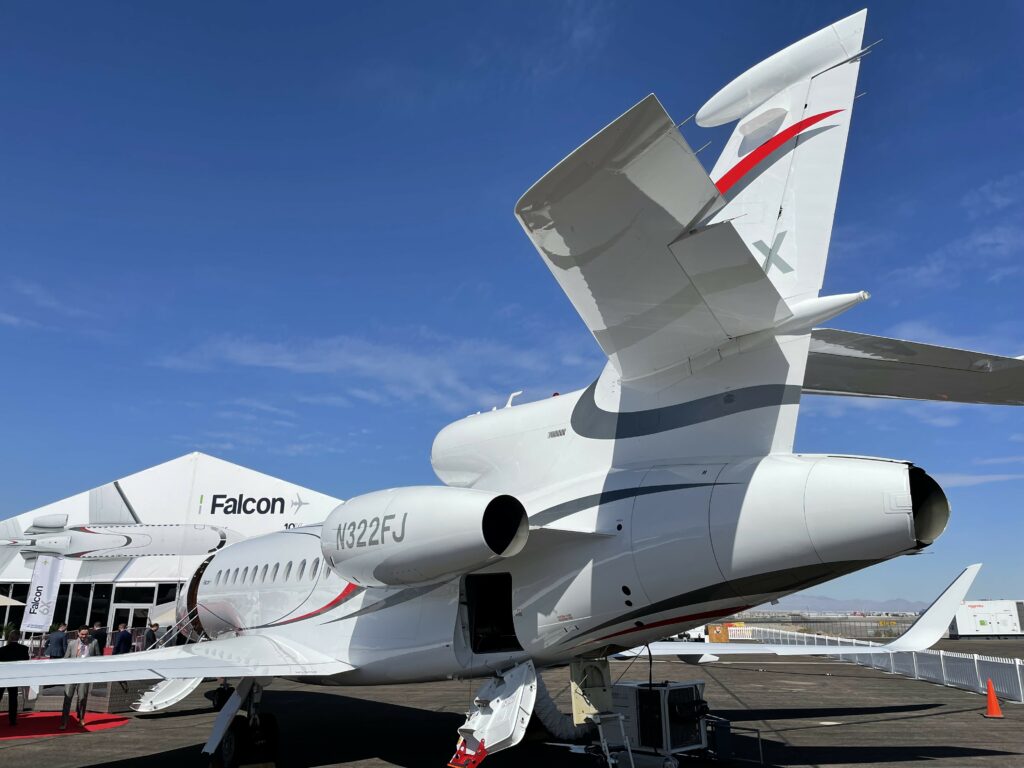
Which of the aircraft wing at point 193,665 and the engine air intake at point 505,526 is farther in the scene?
the aircraft wing at point 193,665

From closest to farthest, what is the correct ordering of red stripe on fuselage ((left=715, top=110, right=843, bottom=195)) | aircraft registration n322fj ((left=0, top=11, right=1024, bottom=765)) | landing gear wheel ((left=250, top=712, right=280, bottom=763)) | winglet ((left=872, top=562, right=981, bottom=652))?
aircraft registration n322fj ((left=0, top=11, right=1024, bottom=765)) → red stripe on fuselage ((left=715, top=110, right=843, bottom=195)) → landing gear wheel ((left=250, top=712, right=280, bottom=763)) → winglet ((left=872, top=562, right=981, bottom=652))

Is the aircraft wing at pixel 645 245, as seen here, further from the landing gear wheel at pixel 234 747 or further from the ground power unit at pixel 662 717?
the landing gear wheel at pixel 234 747

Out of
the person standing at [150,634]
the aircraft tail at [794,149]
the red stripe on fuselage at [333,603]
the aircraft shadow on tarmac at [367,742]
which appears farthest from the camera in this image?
the person standing at [150,634]

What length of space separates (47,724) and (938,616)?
1458 cm

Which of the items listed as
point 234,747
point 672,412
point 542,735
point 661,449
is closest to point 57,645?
point 234,747

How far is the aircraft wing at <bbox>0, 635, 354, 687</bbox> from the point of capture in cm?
711

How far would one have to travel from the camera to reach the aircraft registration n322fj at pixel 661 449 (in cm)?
450

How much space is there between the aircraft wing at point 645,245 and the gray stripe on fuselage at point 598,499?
43.1 inches

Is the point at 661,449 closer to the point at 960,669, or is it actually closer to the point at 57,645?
the point at 57,645

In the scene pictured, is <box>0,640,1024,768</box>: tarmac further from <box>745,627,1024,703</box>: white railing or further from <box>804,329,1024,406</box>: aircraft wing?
<box>804,329,1024,406</box>: aircraft wing

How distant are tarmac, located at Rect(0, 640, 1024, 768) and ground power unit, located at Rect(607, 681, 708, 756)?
87 centimetres

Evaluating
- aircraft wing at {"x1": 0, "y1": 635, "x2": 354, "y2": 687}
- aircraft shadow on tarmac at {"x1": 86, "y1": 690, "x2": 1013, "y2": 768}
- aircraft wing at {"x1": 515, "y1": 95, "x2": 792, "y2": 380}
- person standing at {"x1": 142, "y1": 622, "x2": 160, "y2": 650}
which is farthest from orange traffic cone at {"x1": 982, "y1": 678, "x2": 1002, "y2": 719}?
person standing at {"x1": 142, "y1": 622, "x2": 160, "y2": 650}

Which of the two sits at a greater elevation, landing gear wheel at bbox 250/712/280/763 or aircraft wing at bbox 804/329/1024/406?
aircraft wing at bbox 804/329/1024/406

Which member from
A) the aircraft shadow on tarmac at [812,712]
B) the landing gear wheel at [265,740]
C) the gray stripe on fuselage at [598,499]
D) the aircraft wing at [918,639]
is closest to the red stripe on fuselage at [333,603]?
the landing gear wheel at [265,740]
